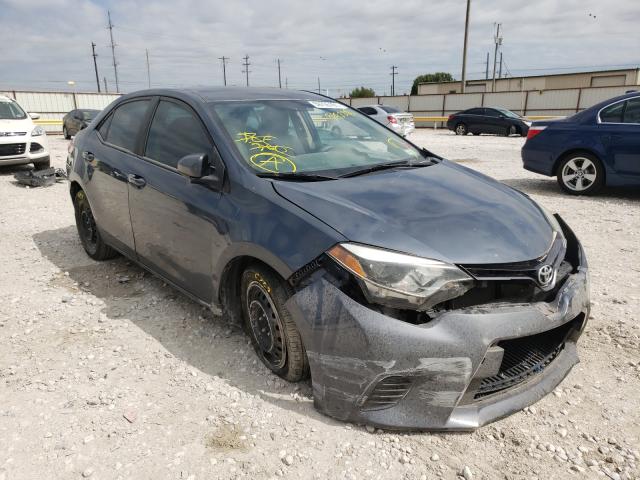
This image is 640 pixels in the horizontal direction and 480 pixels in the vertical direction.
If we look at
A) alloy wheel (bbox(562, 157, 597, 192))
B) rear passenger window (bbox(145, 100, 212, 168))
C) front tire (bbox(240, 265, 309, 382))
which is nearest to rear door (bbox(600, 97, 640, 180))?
alloy wheel (bbox(562, 157, 597, 192))

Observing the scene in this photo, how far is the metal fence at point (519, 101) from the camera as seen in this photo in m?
30.0

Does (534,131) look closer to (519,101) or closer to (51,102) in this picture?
(519,101)

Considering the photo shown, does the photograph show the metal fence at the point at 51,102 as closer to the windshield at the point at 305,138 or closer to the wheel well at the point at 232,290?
the windshield at the point at 305,138

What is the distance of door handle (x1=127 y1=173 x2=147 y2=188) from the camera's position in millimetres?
A: 3561

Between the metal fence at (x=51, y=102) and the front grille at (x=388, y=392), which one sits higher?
the metal fence at (x=51, y=102)

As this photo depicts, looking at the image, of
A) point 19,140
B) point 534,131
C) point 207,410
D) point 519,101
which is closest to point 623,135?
point 534,131

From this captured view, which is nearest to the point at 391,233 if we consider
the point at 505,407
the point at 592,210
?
the point at 505,407

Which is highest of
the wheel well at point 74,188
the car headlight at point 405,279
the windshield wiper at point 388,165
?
the windshield wiper at point 388,165

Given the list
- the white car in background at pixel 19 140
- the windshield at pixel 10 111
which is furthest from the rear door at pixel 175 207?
the windshield at pixel 10 111

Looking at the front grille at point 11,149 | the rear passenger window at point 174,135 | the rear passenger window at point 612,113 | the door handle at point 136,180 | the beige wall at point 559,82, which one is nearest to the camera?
the rear passenger window at point 174,135

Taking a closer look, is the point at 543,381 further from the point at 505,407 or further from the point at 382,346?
the point at 382,346

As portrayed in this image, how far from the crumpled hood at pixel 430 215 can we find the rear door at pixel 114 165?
1.74m

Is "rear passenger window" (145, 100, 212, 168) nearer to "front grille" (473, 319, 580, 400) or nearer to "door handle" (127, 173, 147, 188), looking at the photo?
"door handle" (127, 173, 147, 188)

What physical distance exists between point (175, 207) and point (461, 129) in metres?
24.0
